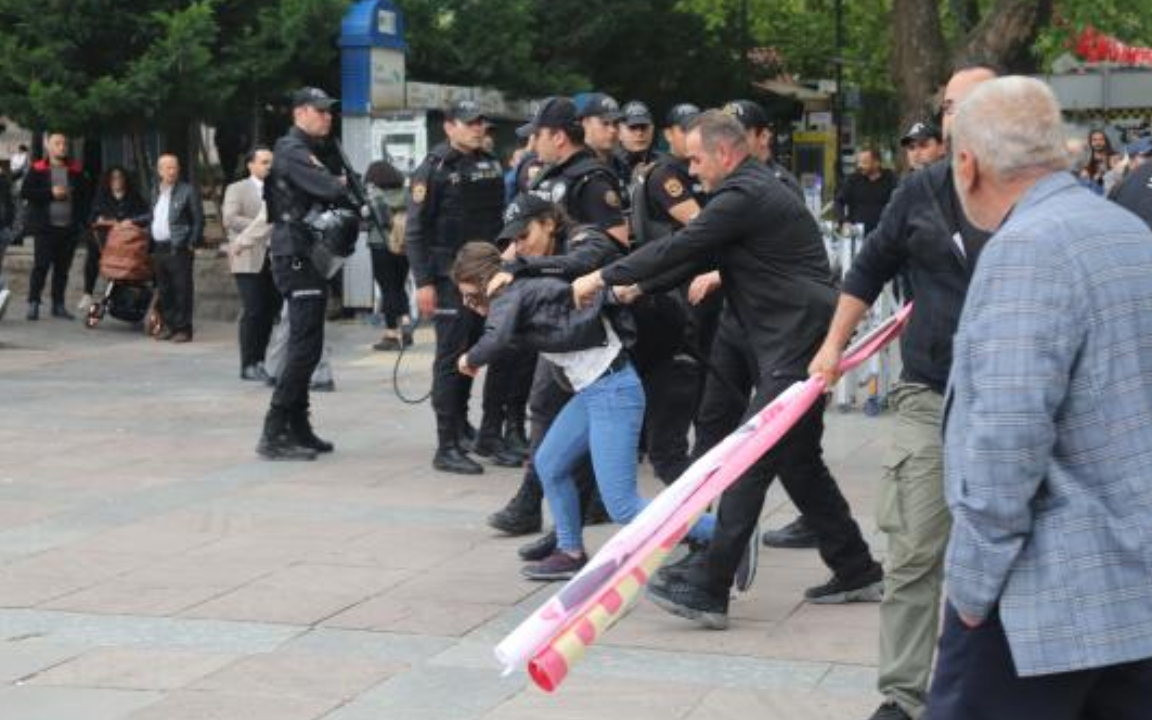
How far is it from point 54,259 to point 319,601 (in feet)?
40.0

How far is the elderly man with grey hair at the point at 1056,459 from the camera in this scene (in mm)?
3369

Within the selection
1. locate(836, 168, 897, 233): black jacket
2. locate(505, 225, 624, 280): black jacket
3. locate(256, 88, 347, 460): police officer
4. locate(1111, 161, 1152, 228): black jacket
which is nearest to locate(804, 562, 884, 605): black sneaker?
locate(505, 225, 624, 280): black jacket

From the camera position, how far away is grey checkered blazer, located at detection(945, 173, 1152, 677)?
3.37 metres

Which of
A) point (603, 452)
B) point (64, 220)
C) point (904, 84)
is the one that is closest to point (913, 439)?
point (603, 452)

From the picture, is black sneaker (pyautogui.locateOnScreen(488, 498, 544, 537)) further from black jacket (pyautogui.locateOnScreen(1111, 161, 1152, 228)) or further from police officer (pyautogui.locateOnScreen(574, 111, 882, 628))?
black jacket (pyautogui.locateOnScreen(1111, 161, 1152, 228))

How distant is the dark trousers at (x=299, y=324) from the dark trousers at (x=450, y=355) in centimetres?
64

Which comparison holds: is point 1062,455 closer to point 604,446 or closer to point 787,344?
point 787,344

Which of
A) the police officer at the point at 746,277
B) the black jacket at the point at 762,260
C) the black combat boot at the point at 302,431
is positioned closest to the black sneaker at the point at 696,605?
the police officer at the point at 746,277

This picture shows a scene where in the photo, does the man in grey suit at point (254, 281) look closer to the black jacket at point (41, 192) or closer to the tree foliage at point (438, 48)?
the tree foliage at point (438, 48)

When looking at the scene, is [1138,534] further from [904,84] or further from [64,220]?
[904,84]

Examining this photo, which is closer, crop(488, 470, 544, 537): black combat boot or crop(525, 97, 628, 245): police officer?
crop(488, 470, 544, 537): black combat boot

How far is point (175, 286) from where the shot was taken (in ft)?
57.0

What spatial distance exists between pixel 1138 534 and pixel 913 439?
82.3 inches

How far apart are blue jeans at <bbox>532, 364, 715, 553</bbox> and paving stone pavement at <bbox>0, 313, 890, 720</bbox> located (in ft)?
1.19
